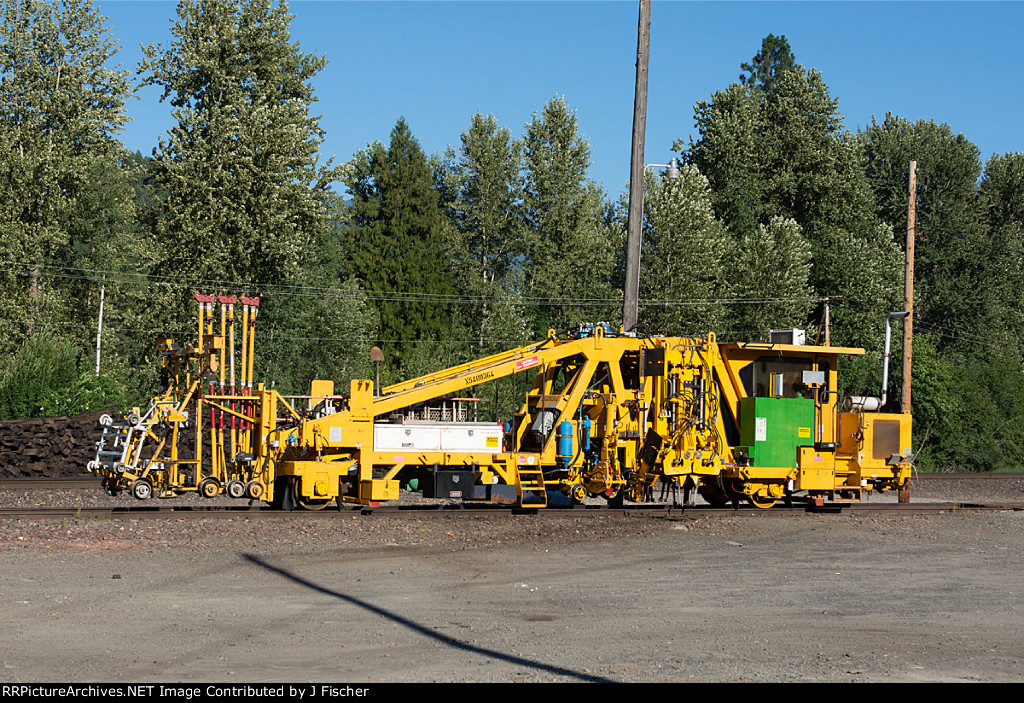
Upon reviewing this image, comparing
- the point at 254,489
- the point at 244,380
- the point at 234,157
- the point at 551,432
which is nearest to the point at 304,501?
the point at 254,489

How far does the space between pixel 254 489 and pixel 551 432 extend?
15.5 ft

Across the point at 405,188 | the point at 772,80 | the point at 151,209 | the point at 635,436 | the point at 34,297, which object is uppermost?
the point at 772,80

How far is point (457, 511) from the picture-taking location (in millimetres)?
17125

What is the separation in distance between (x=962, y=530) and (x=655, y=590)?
26.0 feet

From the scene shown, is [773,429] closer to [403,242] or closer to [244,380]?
[244,380]

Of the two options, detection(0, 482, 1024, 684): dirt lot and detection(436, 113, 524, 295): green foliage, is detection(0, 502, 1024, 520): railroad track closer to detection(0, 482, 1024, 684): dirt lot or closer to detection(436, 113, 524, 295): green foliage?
detection(0, 482, 1024, 684): dirt lot

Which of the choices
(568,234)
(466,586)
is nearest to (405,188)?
(568,234)

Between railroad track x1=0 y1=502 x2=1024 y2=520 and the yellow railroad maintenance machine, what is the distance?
289 mm

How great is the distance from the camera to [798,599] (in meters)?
11.0

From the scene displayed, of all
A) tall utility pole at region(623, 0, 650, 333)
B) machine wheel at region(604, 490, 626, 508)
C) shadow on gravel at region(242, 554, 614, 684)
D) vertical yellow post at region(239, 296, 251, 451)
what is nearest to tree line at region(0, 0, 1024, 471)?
tall utility pole at region(623, 0, 650, 333)

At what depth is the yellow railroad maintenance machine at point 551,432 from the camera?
51.9 feet

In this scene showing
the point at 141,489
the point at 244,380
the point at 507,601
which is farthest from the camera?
the point at 244,380

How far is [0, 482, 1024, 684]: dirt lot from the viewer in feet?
25.9
